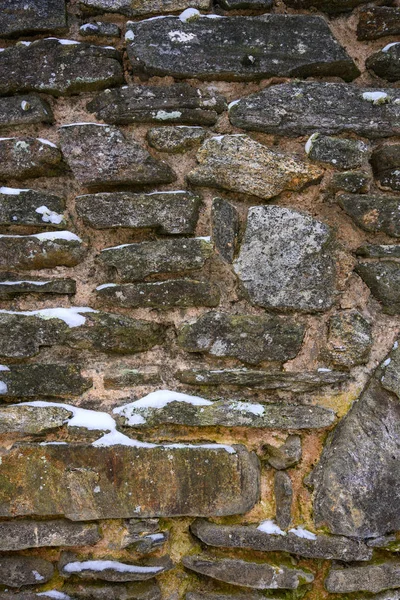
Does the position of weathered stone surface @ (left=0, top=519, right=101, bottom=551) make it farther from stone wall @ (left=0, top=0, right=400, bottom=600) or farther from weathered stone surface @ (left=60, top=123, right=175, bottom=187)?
weathered stone surface @ (left=60, top=123, right=175, bottom=187)

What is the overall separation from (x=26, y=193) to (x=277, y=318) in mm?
814

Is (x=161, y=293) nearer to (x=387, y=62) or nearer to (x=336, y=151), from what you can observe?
(x=336, y=151)

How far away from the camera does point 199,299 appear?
1549mm

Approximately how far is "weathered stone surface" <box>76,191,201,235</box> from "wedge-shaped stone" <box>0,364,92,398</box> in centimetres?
43

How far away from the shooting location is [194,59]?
63.1 inches

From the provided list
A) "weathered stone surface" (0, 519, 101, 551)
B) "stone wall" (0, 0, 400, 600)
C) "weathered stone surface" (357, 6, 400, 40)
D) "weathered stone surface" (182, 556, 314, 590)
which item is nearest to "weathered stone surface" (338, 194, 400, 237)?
"stone wall" (0, 0, 400, 600)

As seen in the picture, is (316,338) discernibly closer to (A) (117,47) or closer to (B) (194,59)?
(B) (194,59)

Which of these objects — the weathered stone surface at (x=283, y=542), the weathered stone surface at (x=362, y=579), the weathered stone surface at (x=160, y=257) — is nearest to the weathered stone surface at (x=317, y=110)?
the weathered stone surface at (x=160, y=257)

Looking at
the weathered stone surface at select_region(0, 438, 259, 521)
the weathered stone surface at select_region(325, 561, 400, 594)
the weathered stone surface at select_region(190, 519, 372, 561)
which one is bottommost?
the weathered stone surface at select_region(325, 561, 400, 594)

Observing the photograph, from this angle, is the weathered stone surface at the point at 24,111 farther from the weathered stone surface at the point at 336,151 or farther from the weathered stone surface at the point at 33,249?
the weathered stone surface at the point at 336,151

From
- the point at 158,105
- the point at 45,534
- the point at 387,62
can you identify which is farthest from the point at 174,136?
the point at 45,534

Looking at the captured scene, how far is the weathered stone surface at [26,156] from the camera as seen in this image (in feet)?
5.17

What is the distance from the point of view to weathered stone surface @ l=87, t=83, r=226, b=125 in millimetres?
1581

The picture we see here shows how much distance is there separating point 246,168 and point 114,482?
96 cm
